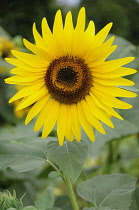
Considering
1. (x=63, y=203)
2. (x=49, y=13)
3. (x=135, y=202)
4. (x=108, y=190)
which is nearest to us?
(x=108, y=190)

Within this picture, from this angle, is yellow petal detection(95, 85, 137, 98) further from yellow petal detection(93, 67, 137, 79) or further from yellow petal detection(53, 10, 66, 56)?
yellow petal detection(53, 10, 66, 56)

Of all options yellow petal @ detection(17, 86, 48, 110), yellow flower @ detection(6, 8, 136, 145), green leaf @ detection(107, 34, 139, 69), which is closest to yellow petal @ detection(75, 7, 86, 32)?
yellow flower @ detection(6, 8, 136, 145)

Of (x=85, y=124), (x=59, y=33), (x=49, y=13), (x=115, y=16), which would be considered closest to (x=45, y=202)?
(x=85, y=124)

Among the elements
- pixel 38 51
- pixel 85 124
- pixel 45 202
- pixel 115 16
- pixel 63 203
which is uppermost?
pixel 115 16

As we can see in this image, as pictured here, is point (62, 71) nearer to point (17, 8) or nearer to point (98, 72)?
point (98, 72)

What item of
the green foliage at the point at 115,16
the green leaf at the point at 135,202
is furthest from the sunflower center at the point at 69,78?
the green foliage at the point at 115,16

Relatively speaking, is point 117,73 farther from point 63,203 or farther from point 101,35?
point 63,203

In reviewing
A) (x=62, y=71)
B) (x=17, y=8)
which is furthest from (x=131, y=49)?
(x=17, y=8)
